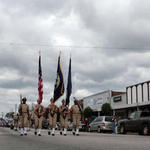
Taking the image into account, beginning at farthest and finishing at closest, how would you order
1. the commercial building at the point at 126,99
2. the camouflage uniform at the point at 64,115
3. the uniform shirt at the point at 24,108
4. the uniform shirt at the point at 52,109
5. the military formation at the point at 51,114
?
the commercial building at the point at 126,99 → the camouflage uniform at the point at 64,115 → the uniform shirt at the point at 52,109 → the uniform shirt at the point at 24,108 → the military formation at the point at 51,114

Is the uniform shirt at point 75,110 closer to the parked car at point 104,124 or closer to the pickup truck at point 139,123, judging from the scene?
the pickup truck at point 139,123

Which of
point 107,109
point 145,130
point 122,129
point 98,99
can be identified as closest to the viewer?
point 145,130

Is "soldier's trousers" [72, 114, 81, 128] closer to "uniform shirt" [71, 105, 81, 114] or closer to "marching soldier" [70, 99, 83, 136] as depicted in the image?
"marching soldier" [70, 99, 83, 136]

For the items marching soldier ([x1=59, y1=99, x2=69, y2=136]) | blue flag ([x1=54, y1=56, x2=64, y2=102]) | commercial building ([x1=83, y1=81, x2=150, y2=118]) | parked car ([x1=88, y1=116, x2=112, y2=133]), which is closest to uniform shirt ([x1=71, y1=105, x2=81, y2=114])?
marching soldier ([x1=59, y1=99, x2=69, y2=136])

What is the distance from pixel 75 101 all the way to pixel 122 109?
31620 mm

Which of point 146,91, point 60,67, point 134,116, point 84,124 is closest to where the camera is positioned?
point 134,116

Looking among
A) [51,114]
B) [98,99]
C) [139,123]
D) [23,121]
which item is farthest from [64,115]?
[98,99]

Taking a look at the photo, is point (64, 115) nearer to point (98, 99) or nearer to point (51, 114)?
point (51, 114)

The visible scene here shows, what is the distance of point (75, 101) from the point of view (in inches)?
724

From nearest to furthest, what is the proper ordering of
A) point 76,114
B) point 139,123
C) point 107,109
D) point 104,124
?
point 76,114, point 139,123, point 104,124, point 107,109

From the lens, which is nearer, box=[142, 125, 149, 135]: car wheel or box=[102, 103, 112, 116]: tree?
box=[142, 125, 149, 135]: car wheel

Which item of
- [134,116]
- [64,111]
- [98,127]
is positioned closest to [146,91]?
[98,127]

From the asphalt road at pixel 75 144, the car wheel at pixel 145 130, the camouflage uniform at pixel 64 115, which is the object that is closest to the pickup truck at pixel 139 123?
the car wheel at pixel 145 130

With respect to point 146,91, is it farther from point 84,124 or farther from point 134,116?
point 134,116
